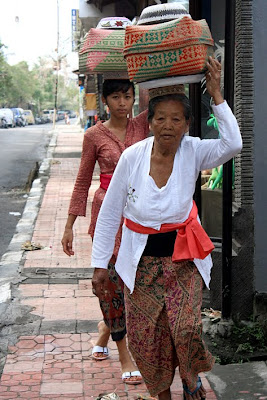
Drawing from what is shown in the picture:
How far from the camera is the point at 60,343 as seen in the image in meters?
4.88

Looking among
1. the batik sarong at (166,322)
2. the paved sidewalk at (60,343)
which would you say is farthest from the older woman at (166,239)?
the paved sidewalk at (60,343)

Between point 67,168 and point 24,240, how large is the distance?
31.5ft

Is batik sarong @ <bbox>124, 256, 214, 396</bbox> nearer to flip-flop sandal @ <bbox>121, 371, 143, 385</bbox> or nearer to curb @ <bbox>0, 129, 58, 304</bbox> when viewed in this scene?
flip-flop sandal @ <bbox>121, 371, 143, 385</bbox>

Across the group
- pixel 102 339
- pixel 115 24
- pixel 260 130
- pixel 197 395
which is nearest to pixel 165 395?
pixel 197 395

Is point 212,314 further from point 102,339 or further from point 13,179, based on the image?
point 13,179

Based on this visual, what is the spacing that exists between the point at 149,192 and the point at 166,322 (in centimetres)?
64

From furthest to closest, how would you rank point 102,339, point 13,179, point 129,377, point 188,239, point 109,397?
point 13,179
point 102,339
point 129,377
point 109,397
point 188,239

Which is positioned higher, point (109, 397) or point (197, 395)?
point (197, 395)

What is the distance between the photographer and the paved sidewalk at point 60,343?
4113 millimetres

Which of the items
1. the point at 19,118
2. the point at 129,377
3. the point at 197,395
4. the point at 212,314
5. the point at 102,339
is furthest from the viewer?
the point at 19,118

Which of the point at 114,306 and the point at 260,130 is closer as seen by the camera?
the point at 114,306

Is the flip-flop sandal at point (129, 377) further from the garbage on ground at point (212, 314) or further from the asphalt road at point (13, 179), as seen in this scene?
the asphalt road at point (13, 179)

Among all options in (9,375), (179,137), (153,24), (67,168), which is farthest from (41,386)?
(67,168)

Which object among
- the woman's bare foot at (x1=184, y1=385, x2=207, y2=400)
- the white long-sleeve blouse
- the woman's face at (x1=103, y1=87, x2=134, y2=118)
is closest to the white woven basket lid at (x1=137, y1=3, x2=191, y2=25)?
the white long-sleeve blouse
